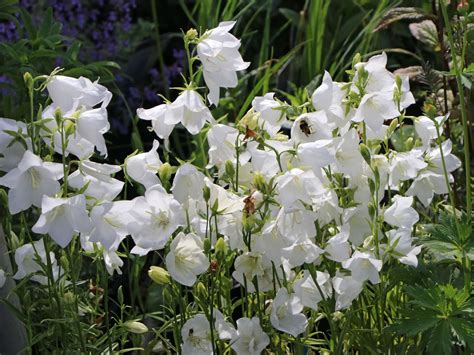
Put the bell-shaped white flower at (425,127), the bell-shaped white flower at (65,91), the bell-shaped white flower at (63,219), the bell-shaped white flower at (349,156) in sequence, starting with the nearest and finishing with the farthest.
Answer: the bell-shaped white flower at (63,219) → the bell-shaped white flower at (65,91) → the bell-shaped white flower at (349,156) → the bell-shaped white flower at (425,127)

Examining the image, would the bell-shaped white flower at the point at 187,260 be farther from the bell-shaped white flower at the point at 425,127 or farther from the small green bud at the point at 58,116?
the bell-shaped white flower at the point at 425,127

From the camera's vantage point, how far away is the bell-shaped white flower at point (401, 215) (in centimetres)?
165

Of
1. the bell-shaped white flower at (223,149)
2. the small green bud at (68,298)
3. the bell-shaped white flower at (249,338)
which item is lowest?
the bell-shaped white flower at (249,338)

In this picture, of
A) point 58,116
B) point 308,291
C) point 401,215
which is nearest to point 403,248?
point 401,215

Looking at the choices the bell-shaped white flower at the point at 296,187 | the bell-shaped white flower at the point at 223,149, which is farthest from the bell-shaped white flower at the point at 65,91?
the bell-shaped white flower at the point at 296,187

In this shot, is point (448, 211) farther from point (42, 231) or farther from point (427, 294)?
point (42, 231)

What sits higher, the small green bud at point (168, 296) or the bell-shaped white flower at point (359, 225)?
the bell-shaped white flower at point (359, 225)

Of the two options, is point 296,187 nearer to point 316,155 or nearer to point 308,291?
point 316,155

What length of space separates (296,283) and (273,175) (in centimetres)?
19

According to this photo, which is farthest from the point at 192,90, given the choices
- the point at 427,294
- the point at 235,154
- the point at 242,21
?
the point at 242,21

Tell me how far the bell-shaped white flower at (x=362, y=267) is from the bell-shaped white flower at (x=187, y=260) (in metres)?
0.23

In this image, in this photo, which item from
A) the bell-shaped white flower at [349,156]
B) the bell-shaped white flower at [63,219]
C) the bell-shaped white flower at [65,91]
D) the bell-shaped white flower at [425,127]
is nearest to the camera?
the bell-shaped white flower at [63,219]

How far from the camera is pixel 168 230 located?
60.6 inches

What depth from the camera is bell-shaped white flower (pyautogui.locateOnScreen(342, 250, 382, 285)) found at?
A: 155 cm
